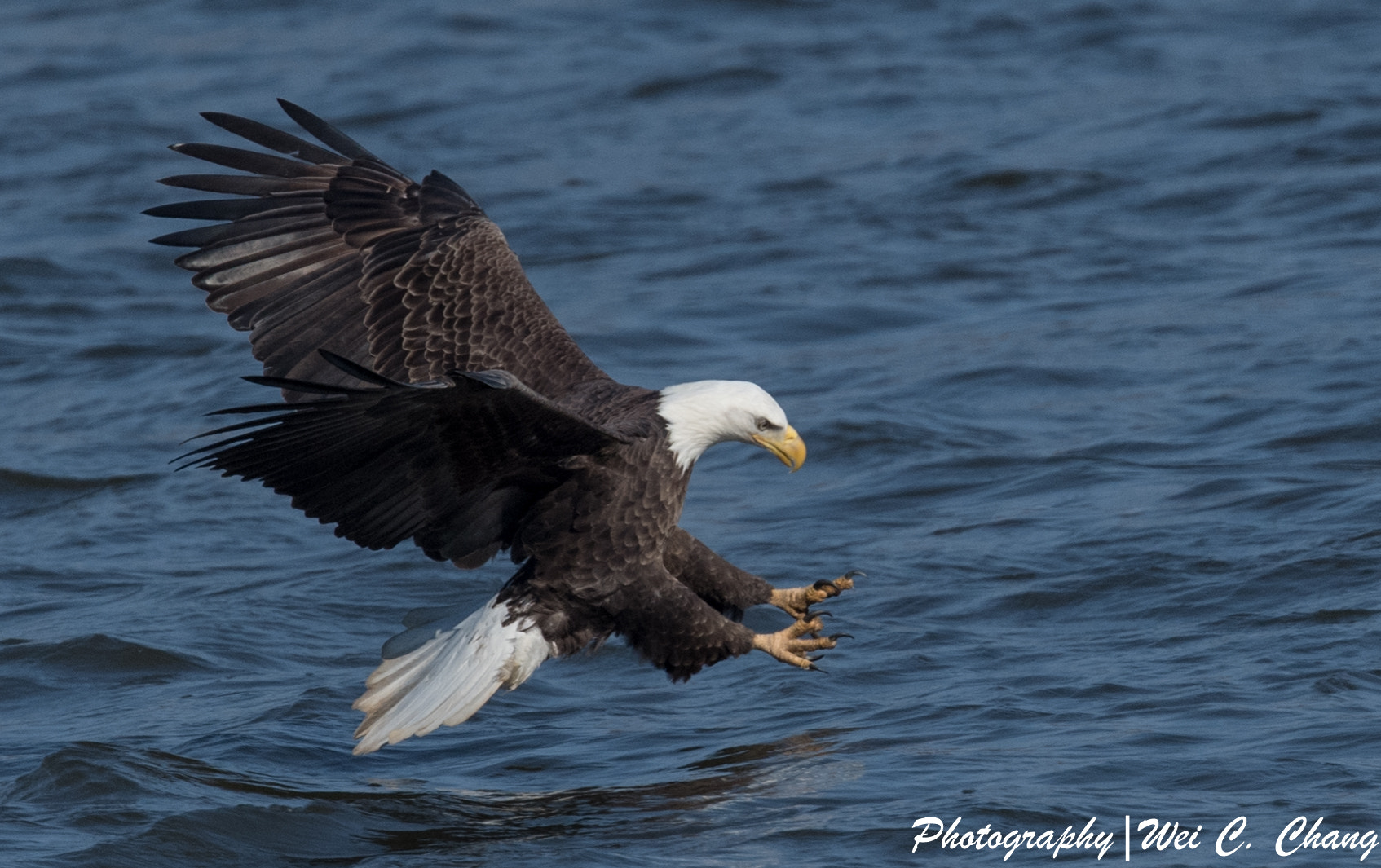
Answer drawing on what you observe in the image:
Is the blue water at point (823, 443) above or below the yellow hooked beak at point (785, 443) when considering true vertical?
below

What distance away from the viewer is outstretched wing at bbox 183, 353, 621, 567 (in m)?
4.17

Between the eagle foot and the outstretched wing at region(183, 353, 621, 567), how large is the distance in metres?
0.70

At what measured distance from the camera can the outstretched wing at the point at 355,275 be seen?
525cm

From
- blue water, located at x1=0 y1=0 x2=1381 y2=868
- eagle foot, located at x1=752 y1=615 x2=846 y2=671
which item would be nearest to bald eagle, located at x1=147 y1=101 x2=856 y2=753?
eagle foot, located at x1=752 y1=615 x2=846 y2=671

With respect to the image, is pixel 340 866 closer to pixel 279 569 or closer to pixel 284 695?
pixel 284 695

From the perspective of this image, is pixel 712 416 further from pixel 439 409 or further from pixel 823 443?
pixel 823 443

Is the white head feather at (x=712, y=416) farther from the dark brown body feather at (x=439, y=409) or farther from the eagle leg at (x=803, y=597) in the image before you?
the eagle leg at (x=803, y=597)

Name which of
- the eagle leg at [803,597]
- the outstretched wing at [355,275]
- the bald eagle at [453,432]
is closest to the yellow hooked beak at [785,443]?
the bald eagle at [453,432]

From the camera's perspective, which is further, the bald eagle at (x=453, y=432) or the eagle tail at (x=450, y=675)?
the eagle tail at (x=450, y=675)

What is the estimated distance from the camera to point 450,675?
4773 mm

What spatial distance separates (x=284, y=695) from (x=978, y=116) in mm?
7581

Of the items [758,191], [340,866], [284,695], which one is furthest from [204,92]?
[340,866]

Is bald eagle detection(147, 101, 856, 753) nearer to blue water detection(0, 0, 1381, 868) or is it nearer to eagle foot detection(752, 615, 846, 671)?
eagle foot detection(752, 615, 846, 671)

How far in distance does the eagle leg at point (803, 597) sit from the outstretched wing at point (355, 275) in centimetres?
75
